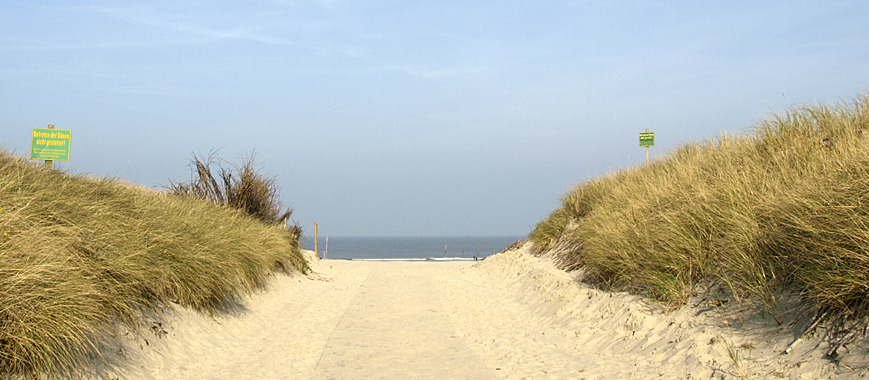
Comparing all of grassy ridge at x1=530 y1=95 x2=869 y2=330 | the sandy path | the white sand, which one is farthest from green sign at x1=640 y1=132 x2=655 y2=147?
the sandy path

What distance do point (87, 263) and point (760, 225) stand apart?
7748 mm

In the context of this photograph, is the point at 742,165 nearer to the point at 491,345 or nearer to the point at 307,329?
the point at 491,345

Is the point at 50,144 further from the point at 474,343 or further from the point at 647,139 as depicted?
the point at 647,139

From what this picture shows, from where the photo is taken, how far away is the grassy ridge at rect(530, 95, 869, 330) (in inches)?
213

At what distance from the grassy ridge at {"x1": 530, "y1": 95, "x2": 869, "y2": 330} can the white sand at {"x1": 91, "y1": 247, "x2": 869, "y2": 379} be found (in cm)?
44

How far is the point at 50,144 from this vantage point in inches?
416

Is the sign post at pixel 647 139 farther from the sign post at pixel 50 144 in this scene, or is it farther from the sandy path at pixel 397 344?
the sign post at pixel 50 144

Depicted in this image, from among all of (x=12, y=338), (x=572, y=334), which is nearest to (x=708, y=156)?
(x=572, y=334)

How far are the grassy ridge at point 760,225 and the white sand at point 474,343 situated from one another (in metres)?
0.44

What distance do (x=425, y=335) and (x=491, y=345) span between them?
113 centimetres

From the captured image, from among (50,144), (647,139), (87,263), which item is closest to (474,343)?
(87,263)

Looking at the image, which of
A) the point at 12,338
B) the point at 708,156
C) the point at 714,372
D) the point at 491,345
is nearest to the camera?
the point at 12,338

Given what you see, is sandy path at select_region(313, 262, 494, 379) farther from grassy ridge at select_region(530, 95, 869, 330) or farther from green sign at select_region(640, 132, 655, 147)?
green sign at select_region(640, 132, 655, 147)

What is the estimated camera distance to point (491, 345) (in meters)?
7.92
